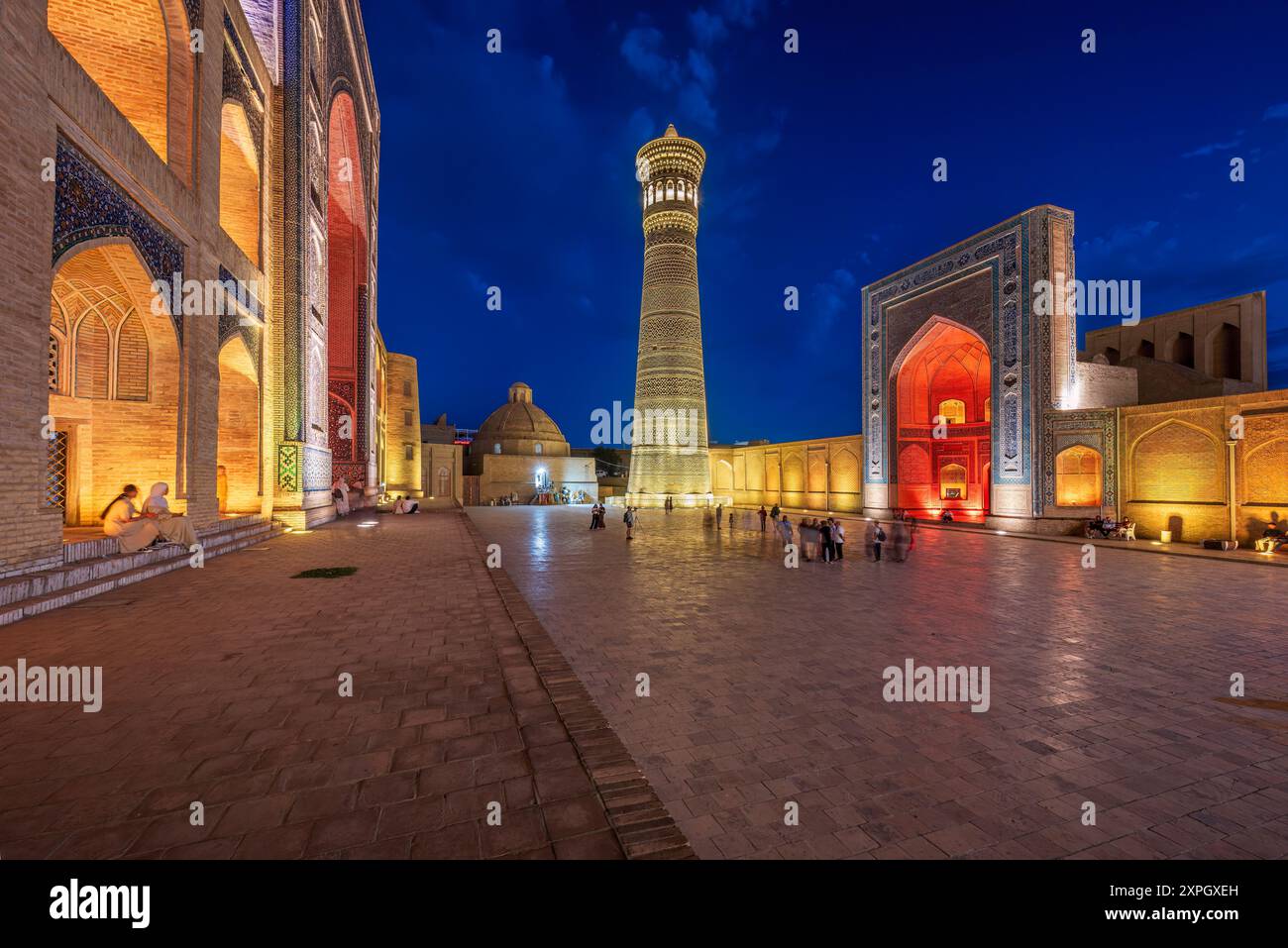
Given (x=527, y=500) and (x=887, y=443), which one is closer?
(x=887, y=443)

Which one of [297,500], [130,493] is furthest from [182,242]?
[297,500]

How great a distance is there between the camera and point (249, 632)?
432 centimetres

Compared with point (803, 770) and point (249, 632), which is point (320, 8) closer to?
point (249, 632)

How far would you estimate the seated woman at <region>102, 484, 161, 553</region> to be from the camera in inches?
256

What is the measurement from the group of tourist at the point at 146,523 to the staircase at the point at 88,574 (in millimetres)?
107

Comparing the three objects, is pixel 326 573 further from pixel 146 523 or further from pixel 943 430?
pixel 943 430

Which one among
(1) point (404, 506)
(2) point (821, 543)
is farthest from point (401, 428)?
(2) point (821, 543)

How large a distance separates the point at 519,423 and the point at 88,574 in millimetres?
28689

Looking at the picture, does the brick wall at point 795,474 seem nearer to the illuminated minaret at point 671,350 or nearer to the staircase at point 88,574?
the illuminated minaret at point 671,350

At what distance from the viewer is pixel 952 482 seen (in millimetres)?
19422

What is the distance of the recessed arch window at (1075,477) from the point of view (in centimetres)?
1398

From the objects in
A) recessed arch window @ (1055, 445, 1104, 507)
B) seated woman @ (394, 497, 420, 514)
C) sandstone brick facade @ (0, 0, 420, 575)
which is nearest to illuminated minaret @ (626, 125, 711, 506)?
seated woman @ (394, 497, 420, 514)

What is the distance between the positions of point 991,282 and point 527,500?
23.0m

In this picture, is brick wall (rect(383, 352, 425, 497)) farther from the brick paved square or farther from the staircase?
the brick paved square
